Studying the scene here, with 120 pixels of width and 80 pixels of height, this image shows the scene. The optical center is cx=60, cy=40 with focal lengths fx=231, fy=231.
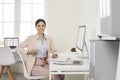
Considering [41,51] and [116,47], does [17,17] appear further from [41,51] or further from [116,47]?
[116,47]

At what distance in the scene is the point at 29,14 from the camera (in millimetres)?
5559

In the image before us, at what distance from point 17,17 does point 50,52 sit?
237cm

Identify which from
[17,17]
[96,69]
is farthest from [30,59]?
[17,17]

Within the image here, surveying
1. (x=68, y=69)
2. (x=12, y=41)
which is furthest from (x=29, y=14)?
(x=68, y=69)

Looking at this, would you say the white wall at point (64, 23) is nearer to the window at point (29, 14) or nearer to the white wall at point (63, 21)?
the white wall at point (63, 21)

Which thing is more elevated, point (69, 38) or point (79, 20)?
point (79, 20)

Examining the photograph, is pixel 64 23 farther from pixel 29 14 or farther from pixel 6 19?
pixel 6 19

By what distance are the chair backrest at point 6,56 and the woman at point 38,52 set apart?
3.37ft

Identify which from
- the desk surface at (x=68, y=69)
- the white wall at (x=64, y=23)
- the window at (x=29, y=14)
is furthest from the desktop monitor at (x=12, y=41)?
the desk surface at (x=68, y=69)

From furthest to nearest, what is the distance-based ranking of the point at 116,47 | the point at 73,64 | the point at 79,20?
the point at 79,20, the point at 73,64, the point at 116,47

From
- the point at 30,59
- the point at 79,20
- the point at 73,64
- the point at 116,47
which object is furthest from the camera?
the point at 79,20

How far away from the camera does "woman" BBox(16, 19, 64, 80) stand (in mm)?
3143

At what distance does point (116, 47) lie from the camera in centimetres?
160

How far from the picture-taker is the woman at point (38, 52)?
314cm
